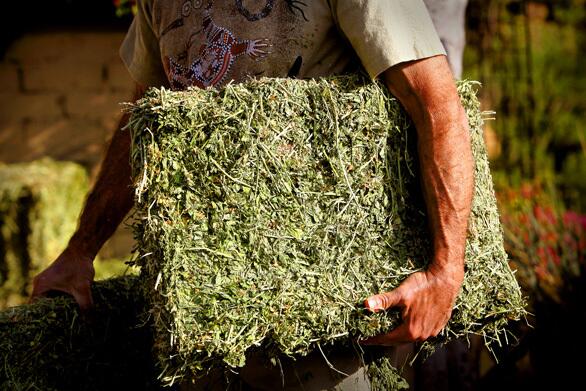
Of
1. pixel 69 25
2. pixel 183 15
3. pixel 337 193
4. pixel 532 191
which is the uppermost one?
pixel 183 15

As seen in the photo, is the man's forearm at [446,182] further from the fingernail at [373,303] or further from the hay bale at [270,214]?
the fingernail at [373,303]

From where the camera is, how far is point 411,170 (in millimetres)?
2156

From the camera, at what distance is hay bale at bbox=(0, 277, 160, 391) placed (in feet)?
8.34

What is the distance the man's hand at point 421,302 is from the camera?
6.77ft

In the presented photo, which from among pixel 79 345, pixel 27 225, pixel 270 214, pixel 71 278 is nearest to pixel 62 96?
pixel 27 225

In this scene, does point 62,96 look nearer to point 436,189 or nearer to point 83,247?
point 83,247

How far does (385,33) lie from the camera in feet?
6.70

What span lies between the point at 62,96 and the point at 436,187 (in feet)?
14.8

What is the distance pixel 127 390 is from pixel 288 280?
3.60 feet

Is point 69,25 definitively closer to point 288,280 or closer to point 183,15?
point 183,15

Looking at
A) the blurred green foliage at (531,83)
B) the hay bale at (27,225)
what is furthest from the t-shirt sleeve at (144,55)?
the blurred green foliage at (531,83)

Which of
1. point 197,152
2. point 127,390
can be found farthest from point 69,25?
point 197,152

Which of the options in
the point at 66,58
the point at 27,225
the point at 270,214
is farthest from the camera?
the point at 66,58

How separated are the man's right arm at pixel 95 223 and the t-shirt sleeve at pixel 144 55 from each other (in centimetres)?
7
